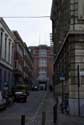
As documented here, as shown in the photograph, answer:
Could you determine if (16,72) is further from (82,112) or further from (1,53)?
(82,112)

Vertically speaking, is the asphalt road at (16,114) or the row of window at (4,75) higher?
the row of window at (4,75)

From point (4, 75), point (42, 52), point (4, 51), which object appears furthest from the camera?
point (42, 52)

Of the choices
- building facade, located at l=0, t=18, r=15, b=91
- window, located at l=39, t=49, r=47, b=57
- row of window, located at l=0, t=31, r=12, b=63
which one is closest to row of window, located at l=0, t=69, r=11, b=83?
building facade, located at l=0, t=18, r=15, b=91

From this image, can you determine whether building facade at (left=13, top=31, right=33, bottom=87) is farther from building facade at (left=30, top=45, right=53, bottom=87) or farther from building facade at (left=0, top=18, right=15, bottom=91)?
building facade at (left=30, top=45, right=53, bottom=87)

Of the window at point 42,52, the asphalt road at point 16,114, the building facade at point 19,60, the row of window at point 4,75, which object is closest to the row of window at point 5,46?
the row of window at point 4,75

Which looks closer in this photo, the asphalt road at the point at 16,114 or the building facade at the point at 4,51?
the asphalt road at the point at 16,114

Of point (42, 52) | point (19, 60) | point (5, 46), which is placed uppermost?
point (42, 52)

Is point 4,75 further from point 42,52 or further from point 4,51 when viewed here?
point 42,52

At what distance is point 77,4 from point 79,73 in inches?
203

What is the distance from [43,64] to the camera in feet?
436

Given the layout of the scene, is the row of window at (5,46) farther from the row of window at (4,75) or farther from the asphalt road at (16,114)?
the asphalt road at (16,114)

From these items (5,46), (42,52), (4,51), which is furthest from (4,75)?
(42,52)

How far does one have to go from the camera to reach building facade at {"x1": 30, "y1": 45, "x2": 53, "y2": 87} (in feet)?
433

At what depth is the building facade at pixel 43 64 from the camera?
132000 mm
